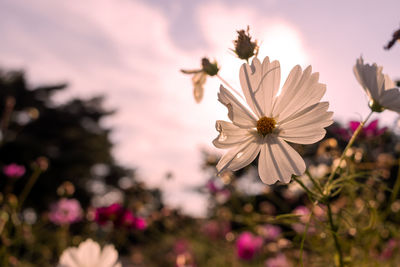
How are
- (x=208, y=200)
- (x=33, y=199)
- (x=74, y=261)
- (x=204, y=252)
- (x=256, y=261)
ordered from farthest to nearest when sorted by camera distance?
1. (x=33, y=199)
2. (x=204, y=252)
3. (x=208, y=200)
4. (x=256, y=261)
5. (x=74, y=261)

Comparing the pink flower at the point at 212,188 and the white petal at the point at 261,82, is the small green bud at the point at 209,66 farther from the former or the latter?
the pink flower at the point at 212,188

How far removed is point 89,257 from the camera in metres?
0.52

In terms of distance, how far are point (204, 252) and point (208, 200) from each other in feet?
5.21

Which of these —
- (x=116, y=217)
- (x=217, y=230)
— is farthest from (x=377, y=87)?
(x=217, y=230)

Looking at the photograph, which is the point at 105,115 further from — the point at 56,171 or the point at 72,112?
the point at 56,171

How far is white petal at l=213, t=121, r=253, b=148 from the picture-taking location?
0.39 m

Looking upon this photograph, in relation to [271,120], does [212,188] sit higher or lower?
lower

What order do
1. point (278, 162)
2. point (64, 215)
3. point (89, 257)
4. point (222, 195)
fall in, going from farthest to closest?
point (64, 215)
point (222, 195)
point (89, 257)
point (278, 162)

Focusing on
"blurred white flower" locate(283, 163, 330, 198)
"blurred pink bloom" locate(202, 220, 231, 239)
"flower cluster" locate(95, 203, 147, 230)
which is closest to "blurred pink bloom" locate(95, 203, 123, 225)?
"flower cluster" locate(95, 203, 147, 230)

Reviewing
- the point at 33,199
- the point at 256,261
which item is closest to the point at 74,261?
the point at 256,261

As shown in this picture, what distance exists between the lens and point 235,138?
1.35ft

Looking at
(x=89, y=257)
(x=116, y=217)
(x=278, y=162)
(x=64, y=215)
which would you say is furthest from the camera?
(x=64, y=215)

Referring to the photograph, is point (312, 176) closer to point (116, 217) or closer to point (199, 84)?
point (199, 84)

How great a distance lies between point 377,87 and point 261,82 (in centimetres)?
14
